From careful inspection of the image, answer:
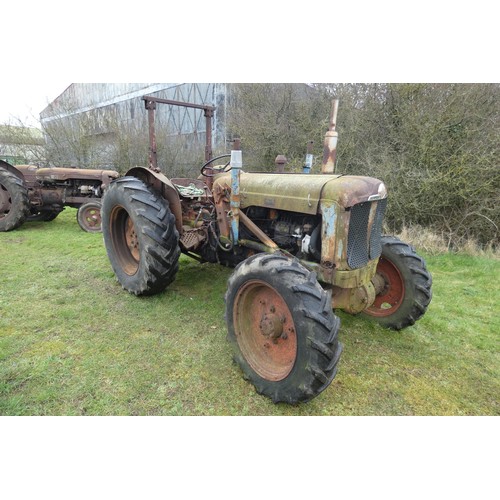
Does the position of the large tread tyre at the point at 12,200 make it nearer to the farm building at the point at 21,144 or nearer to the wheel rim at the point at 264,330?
the farm building at the point at 21,144

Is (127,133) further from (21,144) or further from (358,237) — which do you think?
(358,237)

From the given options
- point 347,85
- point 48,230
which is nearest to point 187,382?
point 48,230

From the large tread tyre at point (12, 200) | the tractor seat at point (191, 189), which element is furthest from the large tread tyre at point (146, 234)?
the large tread tyre at point (12, 200)

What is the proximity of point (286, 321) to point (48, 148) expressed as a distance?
39.6ft

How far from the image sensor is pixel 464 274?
4609 mm

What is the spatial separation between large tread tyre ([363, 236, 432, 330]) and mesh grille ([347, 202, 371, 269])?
57cm

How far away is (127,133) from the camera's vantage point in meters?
10.7

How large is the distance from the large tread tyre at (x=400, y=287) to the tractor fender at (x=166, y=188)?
6.46 feet

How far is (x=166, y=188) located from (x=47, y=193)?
5045mm

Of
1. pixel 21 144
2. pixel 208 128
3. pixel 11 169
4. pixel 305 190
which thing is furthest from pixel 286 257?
pixel 21 144

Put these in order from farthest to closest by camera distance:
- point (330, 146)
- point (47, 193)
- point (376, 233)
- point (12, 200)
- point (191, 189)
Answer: point (47, 193) → point (12, 200) → point (191, 189) → point (330, 146) → point (376, 233)

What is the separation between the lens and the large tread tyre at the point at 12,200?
6352 mm

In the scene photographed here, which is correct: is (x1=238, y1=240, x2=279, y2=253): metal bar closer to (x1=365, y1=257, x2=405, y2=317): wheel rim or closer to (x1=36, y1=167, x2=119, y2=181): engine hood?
(x1=365, y1=257, x2=405, y2=317): wheel rim

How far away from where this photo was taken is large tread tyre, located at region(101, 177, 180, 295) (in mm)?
3102
